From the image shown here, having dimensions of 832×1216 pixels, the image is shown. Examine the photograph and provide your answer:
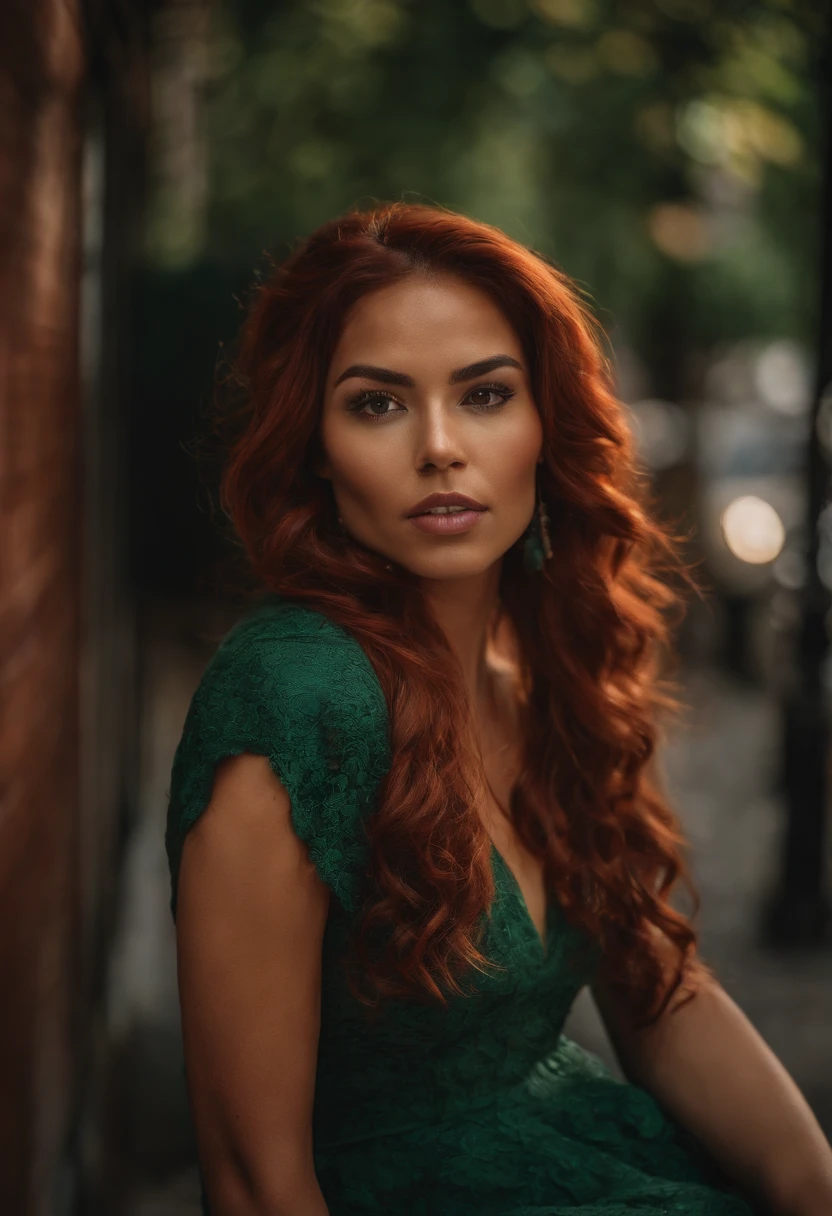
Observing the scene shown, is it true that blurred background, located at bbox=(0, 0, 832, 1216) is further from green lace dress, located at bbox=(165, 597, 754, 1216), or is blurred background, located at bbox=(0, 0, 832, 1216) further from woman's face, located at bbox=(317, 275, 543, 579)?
green lace dress, located at bbox=(165, 597, 754, 1216)

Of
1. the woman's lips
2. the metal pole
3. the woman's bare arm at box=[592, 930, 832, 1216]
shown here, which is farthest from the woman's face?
the metal pole

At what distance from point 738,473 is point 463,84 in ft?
39.0

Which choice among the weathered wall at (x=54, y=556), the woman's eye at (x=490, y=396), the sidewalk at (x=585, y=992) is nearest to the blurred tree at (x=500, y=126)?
the weathered wall at (x=54, y=556)

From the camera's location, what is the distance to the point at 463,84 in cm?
725

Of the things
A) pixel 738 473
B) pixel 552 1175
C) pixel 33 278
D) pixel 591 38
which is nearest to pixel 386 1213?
pixel 552 1175

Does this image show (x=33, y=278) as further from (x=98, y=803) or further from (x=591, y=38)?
(x=591, y=38)

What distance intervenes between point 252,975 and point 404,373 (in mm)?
890

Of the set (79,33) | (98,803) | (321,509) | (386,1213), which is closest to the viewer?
(386,1213)

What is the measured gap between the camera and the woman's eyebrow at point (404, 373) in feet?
6.21

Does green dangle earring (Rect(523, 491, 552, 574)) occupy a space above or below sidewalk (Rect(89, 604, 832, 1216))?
above

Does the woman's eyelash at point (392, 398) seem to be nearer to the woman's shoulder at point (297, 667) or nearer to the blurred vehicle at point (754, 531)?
the woman's shoulder at point (297, 667)

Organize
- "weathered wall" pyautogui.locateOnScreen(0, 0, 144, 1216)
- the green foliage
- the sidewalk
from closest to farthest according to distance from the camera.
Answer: "weathered wall" pyautogui.locateOnScreen(0, 0, 144, 1216)
the sidewalk
the green foliage

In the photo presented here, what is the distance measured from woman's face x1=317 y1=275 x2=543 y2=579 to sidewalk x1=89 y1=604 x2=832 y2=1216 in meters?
1.16

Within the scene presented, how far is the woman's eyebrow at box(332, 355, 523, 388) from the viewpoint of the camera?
6.21ft
